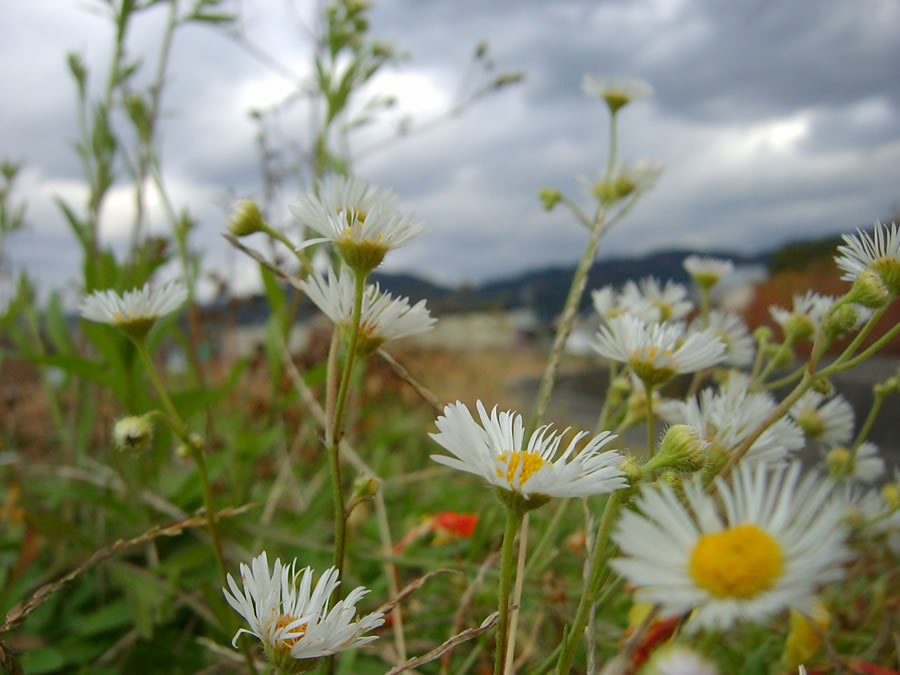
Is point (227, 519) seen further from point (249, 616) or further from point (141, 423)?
point (249, 616)

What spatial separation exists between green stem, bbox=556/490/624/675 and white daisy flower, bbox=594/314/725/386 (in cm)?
12

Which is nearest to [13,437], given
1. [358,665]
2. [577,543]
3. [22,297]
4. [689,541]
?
[22,297]

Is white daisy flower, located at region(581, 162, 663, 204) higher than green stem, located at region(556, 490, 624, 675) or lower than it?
higher

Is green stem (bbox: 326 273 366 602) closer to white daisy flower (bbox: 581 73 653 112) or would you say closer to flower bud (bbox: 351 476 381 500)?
flower bud (bbox: 351 476 381 500)

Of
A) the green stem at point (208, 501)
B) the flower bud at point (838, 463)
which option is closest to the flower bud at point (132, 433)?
the green stem at point (208, 501)

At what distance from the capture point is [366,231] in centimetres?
38

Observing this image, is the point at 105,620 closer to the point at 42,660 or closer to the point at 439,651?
the point at 42,660

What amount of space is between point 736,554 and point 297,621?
0.21 m

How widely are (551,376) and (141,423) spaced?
1.00ft

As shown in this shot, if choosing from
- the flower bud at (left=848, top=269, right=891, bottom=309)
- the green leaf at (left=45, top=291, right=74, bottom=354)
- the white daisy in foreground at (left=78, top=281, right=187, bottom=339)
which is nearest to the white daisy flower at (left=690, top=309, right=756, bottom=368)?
the flower bud at (left=848, top=269, right=891, bottom=309)

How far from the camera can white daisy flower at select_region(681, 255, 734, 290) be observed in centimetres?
72

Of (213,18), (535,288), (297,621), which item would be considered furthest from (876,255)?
(535,288)

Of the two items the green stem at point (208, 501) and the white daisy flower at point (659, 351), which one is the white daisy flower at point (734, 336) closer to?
the white daisy flower at point (659, 351)

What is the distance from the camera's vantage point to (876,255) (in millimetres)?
397
